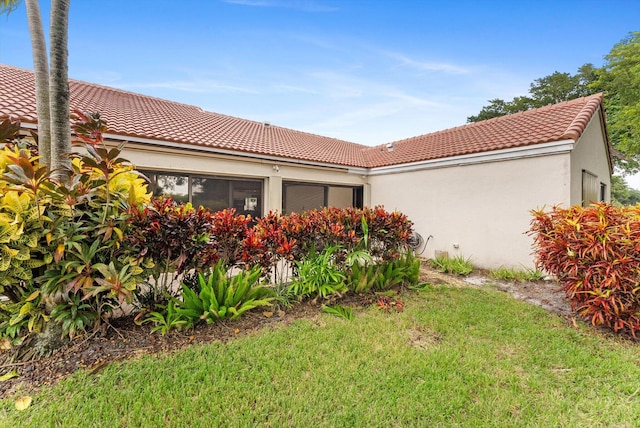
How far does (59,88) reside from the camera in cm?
339

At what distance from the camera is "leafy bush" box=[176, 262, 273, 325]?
4.12 m

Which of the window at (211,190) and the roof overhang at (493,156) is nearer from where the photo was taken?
the roof overhang at (493,156)

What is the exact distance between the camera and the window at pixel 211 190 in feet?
28.1

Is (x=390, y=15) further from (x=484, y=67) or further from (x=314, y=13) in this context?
(x=484, y=67)

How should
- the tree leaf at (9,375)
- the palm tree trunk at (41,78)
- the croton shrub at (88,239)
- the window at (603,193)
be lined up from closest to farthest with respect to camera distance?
1. the tree leaf at (9,375)
2. the croton shrub at (88,239)
3. the palm tree trunk at (41,78)
4. the window at (603,193)

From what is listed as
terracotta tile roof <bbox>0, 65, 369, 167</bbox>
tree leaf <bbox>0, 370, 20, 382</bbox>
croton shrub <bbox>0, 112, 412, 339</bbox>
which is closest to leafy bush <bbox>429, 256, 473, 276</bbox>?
terracotta tile roof <bbox>0, 65, 369, 167</bbox>

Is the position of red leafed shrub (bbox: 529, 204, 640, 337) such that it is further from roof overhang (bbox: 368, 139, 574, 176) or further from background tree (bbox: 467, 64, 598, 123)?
background tree (bbox: 467, 64, 598, 123)

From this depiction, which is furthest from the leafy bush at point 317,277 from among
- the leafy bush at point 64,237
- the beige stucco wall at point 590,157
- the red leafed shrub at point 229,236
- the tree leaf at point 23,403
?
the beige stucco wall at point 590,157

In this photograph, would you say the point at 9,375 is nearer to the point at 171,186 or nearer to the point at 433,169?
the point at 171,186

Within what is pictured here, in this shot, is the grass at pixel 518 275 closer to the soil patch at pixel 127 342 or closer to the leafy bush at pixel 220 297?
the soil patch at pixel 127 342

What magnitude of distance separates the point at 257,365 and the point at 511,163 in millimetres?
9356

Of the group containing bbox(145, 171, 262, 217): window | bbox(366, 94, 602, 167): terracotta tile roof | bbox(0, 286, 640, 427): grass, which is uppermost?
bbox(366, 94, 602, 167): terracotta tile roof

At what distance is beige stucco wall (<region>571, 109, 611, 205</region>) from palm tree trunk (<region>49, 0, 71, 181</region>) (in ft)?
37.3

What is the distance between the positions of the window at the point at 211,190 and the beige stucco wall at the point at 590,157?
405 inches
